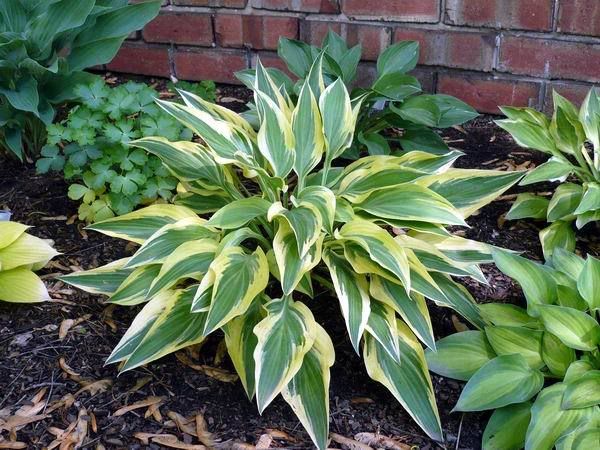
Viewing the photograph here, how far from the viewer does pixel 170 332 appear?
1659 mm

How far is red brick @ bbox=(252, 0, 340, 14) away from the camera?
8.63 feet

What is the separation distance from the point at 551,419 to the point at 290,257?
675 mm

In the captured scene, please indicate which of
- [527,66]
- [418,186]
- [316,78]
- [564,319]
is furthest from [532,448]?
[527,66]

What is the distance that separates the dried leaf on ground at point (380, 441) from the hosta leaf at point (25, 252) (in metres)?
1.01

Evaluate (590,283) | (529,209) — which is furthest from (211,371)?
(529,209)

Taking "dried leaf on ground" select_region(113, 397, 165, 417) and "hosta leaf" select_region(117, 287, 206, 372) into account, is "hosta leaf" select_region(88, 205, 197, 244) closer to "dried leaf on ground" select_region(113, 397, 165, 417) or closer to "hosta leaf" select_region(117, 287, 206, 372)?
"hosta leaf" select_region(117, 287, 206, 372)

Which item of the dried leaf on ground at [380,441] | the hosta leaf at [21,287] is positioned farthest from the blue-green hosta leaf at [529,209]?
the hosta leaf at [21,287]

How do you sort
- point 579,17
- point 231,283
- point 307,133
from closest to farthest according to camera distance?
point 231,283 → point 307,133 → point 579,17

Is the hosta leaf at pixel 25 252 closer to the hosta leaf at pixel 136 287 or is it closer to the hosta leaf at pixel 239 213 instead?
the hosta leaf at pixel 136 287

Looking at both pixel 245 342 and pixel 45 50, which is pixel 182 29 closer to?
pixel 45 50

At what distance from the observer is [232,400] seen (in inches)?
65.4

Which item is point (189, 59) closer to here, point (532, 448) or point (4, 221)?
point (4, 221)

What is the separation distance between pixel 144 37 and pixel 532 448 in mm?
2295

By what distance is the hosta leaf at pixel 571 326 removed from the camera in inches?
60.4
